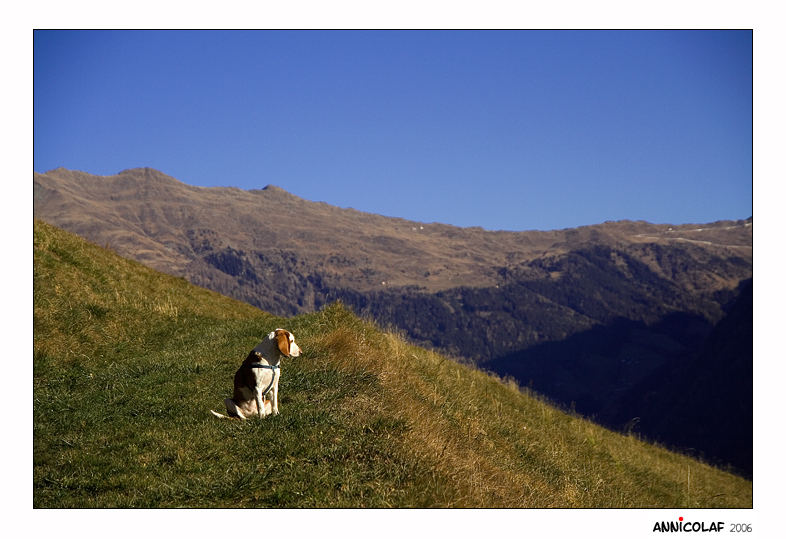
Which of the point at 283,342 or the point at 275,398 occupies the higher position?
the point at 283,342

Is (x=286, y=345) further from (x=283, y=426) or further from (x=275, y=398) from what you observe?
(x=283, y=426)

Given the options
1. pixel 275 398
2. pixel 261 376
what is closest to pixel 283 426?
pixel 275 398

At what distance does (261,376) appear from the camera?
1368 centimetres

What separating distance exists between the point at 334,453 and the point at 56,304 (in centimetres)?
1741

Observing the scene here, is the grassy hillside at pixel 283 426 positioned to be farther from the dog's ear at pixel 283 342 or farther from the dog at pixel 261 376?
the dog's ear at pixel 283 342

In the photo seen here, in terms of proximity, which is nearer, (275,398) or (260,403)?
(260,403)

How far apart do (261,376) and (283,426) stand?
0.99 m

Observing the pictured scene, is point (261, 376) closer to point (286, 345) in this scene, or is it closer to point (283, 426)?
point (286, 345)

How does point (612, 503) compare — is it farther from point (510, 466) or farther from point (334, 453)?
point (334, 453)
